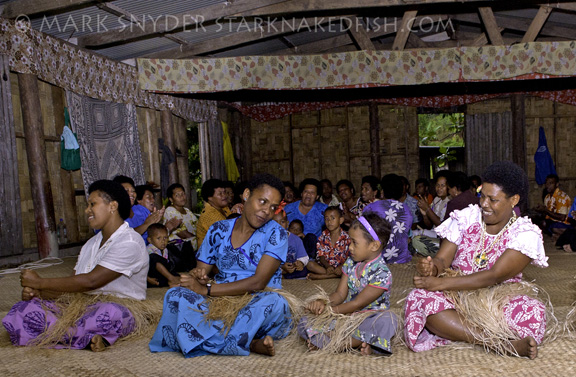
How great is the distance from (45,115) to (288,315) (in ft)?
15.5

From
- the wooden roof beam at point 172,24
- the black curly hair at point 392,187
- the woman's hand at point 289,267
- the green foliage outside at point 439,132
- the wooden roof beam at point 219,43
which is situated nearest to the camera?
the woman's hand at point 289,267

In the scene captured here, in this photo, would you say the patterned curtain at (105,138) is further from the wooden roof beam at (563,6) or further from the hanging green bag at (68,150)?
the wooden roof beam at (563,6)

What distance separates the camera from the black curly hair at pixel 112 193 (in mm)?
3201

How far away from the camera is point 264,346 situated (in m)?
2.74

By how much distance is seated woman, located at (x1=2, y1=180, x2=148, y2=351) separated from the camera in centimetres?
300

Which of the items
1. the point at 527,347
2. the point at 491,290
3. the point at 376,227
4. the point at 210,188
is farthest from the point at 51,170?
the point at 527,347

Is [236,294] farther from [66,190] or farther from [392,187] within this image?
[66,190]

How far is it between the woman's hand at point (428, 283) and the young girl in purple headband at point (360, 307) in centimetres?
27

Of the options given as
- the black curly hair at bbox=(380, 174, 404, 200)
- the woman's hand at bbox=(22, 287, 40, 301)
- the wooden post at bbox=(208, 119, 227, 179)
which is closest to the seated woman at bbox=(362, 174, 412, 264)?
the black curly hair at bbox=(380, 174, 404, 200)

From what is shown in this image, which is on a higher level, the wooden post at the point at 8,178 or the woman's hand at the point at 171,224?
the wooden post at the point at 8,178

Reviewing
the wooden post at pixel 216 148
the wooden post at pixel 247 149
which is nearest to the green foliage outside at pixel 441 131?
the wooden post at pixel 247 149

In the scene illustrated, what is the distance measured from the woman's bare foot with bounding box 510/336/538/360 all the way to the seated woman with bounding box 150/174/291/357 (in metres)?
1.10

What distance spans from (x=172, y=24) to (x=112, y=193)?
3975 millimetres

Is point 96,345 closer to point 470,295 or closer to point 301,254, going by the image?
point 470,295
